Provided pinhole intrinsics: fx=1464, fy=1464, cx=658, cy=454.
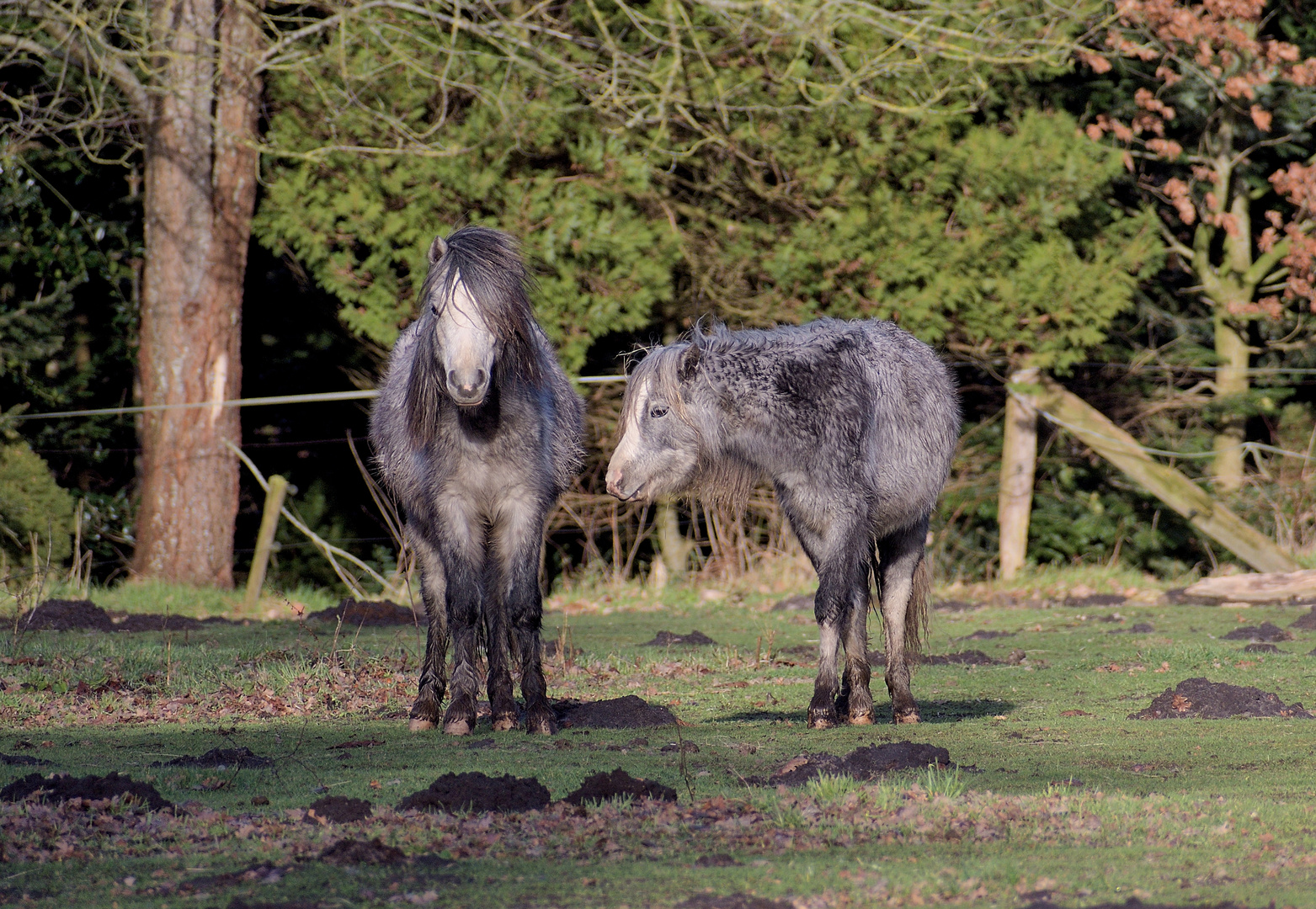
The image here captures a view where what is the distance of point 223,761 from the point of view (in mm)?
6012

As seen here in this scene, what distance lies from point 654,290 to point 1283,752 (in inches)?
394

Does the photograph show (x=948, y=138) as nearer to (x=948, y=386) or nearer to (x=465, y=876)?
(x=948, y=386)

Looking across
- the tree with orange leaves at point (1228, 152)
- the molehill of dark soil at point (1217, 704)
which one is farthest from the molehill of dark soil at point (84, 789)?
the tree with orange leaves at point (1228, 152)

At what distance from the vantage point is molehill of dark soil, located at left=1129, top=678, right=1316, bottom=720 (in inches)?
280

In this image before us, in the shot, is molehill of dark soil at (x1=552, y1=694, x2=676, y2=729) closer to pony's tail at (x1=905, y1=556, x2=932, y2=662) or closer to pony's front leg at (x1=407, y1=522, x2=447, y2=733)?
pony's front leg at (x1=407, y1=522, x2=447, y2=733)

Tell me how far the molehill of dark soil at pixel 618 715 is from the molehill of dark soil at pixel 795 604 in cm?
616

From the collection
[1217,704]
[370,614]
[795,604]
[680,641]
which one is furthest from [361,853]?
[795,604]

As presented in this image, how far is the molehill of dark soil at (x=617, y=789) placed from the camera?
16.8 ft

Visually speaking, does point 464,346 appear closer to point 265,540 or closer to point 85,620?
point 85,620

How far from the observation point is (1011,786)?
541cm

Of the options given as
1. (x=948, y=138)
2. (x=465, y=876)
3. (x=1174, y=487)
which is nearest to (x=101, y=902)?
(x=465, y=876)

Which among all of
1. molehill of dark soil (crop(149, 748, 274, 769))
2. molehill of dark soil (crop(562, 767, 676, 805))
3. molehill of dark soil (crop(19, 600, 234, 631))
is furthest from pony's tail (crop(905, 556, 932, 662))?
molehill of dark soil (crop(19, 600, 234, 631))

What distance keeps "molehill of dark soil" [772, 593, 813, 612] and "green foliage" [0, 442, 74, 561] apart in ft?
23.0

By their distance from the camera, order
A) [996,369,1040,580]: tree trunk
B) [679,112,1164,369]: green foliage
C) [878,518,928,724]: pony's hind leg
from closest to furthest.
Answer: [878,518,928,724]: pony's hind leg, [679,112,1164,369]: green foliage, [996,369,1040,580]: tree trunk
